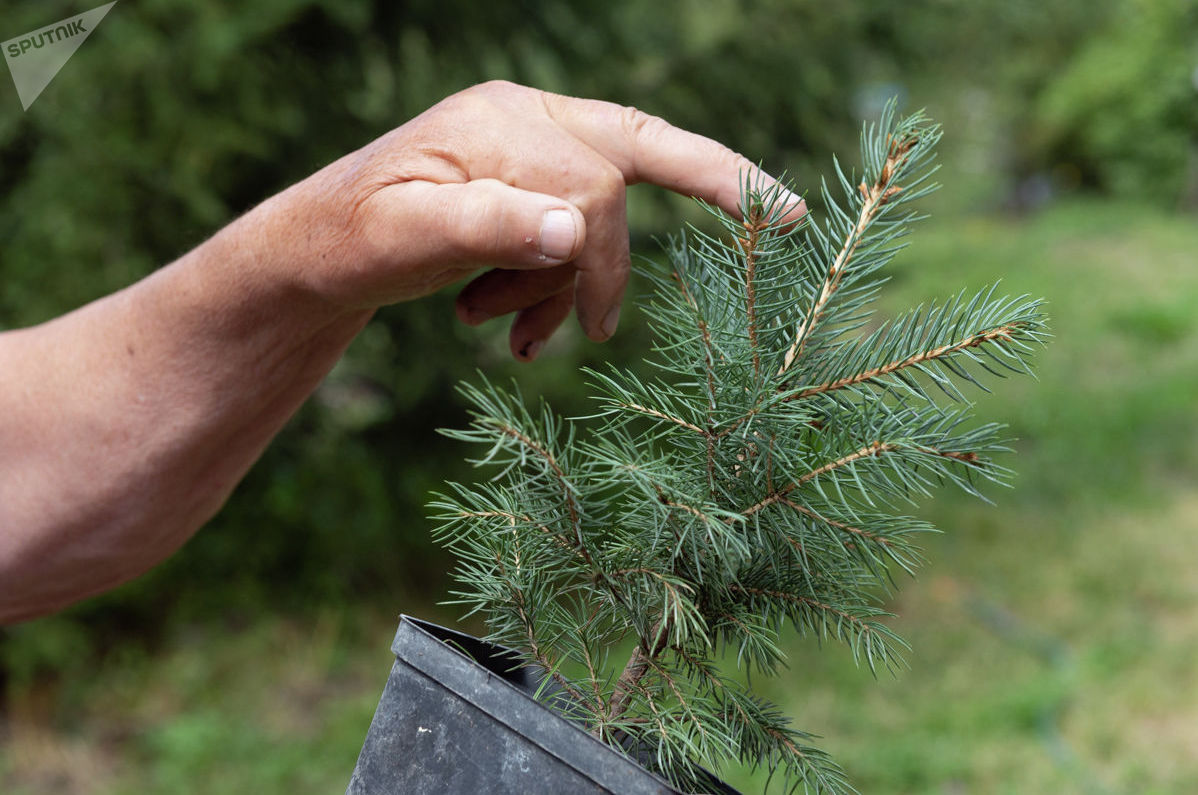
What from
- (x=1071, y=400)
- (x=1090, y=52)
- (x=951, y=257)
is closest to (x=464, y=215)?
(x=1071, y=400)

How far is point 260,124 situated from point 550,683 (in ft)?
11.9

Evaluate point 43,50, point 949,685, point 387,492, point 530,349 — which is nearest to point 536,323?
point 530,349

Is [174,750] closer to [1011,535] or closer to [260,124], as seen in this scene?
[260,124]

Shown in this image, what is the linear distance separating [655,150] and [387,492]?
165 inches

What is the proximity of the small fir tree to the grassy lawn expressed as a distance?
2027 mm

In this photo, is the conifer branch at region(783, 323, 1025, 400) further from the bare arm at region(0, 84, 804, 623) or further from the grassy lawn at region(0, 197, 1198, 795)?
the grassy lawn at region(0, 197, 1198, 795)

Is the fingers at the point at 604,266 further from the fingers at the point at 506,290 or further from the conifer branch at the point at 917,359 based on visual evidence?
the conifer branch at the point at 917,359

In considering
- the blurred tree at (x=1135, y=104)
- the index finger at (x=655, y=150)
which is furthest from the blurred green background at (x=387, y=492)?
the blurred tree at (x=1135, y=104)

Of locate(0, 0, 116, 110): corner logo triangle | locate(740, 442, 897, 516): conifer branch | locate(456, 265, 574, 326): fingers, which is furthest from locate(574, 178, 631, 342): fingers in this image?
locate(0, 0, 116, 110): corner logo triangle

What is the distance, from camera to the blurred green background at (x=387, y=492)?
4.12 metres

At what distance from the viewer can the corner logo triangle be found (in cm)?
396

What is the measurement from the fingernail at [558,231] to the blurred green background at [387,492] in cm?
281

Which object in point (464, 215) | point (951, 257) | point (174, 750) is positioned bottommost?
point (174, 750)

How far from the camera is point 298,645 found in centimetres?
515
